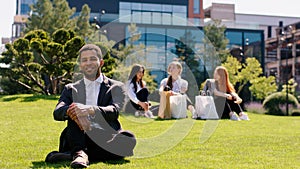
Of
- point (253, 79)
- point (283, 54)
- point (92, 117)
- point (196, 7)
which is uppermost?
point (196, 7)

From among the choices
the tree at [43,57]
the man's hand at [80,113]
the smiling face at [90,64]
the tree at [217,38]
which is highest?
the tree at [217,38]

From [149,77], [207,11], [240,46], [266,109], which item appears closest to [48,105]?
[149,77]

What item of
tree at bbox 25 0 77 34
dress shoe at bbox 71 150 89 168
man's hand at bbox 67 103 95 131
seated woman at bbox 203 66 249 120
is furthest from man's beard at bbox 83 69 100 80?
tree at bbox 25 0 77 34

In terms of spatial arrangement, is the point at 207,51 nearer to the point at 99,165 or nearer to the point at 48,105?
the point at 48,105

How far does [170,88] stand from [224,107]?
5.33ft

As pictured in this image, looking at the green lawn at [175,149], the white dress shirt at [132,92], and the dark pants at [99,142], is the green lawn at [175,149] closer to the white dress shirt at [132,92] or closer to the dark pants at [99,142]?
the dark pants at [99,142]

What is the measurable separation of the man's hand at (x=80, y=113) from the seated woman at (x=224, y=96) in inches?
285

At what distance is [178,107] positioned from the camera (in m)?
10.6

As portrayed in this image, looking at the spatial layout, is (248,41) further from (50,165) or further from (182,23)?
(50,165)

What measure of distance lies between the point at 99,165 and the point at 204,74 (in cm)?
2367

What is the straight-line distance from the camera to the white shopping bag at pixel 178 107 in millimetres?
10562

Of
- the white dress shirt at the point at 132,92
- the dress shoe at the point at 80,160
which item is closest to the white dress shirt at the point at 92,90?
the dress shoe at the point at 80,160

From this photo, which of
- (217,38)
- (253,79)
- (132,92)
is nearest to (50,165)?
(132,92)

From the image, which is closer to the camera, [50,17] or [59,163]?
[59,163]
